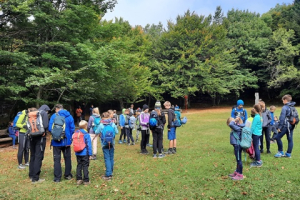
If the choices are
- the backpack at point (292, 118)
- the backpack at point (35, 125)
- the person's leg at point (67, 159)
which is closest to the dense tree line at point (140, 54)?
the backpack at point (35, 125)

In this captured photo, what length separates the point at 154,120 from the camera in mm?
7926

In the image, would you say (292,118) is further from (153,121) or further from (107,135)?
(107,135)

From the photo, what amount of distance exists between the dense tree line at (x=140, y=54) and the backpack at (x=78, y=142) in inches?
262

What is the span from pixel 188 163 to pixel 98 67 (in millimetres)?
8639

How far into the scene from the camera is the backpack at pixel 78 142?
5699mm

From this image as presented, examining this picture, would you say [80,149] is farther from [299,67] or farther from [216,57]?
[299,67]

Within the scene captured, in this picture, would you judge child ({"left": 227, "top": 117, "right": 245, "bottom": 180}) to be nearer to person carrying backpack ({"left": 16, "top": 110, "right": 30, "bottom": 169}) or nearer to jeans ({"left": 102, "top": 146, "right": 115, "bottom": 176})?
jeans ({"left": 102, "top": 146, "right": 115, "bottom": 176})

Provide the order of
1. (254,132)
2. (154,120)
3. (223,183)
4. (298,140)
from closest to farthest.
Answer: (223,183) → (254,132) → (154,120) → (298,140)

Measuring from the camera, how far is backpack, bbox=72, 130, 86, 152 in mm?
5699

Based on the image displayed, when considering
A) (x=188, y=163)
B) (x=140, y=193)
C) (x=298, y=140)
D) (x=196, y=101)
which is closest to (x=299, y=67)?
(x=196, y=101)

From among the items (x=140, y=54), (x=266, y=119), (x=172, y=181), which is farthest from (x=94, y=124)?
(x=140, y=54)

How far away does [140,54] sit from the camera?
96.7 feet

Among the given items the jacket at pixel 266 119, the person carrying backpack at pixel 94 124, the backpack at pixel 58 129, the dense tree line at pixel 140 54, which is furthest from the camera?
the dense tree line at pixel 140 54

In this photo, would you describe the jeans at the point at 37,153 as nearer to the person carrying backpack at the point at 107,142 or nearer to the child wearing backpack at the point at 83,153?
the child wearing backpack at the point at 83,153
